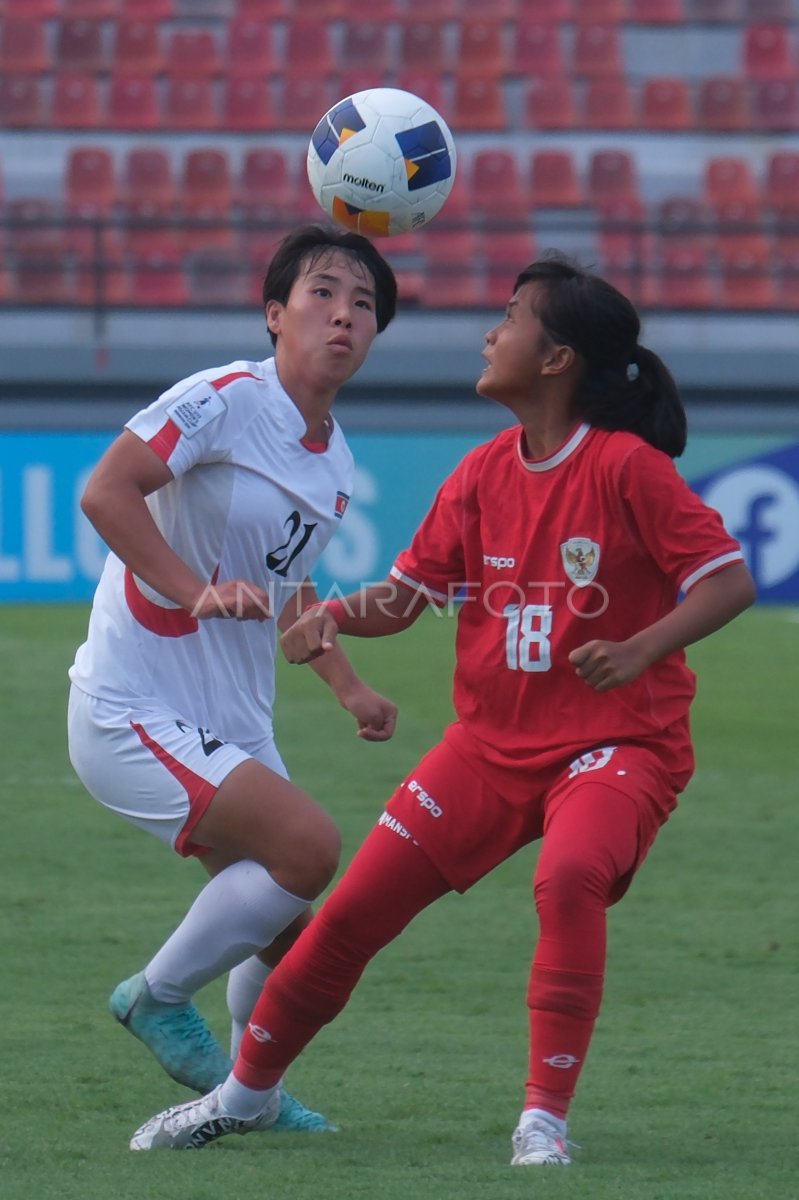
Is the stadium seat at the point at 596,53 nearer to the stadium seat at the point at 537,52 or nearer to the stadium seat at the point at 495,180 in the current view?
the stadium seat at the point at 537,52

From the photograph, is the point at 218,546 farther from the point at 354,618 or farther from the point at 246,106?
the point at 246,106

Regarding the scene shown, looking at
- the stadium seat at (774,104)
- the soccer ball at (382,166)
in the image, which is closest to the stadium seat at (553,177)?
the stadium seat at (774,104)

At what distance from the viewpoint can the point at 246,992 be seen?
13.0 ft

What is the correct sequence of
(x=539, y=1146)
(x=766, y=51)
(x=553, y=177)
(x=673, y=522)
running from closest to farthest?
(x=539, y=1146) → (x=673, y=522) → (x=553, y=177) → (x=766, y=51)

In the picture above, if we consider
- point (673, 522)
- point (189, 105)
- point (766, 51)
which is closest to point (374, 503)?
point (189, 105)

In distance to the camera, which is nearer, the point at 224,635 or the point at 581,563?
the point at 581,563

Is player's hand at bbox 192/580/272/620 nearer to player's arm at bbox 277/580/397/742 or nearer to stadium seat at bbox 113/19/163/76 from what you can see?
player's arm at bbox 277/580/397/742

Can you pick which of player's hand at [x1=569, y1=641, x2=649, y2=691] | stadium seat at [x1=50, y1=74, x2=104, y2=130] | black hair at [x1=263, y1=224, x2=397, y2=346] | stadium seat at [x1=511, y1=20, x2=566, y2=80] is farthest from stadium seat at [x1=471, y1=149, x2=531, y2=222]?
player's hand at [x1=569, y1=641, x2=649, y2=691]

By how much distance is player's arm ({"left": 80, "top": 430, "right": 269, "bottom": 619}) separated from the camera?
137 inches

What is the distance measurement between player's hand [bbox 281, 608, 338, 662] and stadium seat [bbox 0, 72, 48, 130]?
13.9 m

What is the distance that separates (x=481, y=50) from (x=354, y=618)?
14833mm

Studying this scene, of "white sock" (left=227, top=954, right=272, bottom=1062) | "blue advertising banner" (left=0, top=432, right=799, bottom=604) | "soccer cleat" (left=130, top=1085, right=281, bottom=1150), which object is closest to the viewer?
"soccer cleat" (left=130, top=1085, right=281, bottom=1150)

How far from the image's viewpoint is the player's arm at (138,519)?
11.5ft

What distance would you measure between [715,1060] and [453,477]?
Answer: 1463 mm
